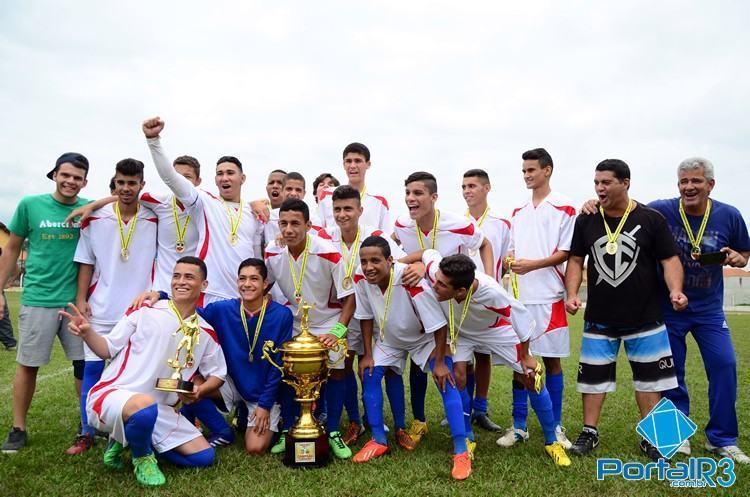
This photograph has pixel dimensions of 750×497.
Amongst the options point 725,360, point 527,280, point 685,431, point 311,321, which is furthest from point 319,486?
point 725,360

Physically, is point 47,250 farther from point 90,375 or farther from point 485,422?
point 485,422

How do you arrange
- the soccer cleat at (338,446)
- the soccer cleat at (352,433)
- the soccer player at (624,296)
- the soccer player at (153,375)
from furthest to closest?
the soccer cleat at (352,433) → the soccer player at (624,296) → the soccer cleat at (338,446) → the soccer player at (153,375)

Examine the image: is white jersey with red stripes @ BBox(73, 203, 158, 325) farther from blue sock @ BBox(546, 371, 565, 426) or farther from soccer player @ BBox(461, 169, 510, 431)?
blue sock @ BBox(546, 371, 565, 426)

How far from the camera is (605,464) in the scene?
4.17 metres

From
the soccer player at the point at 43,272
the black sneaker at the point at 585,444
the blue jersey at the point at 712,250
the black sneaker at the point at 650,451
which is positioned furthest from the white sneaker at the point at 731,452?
the soccer player at the point at 43,272

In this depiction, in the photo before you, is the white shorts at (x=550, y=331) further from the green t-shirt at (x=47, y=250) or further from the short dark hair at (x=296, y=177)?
the green t-shirt at (x=47, y=250)

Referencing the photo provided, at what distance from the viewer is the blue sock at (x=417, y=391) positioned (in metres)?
5.12

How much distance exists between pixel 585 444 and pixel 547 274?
1488 mm

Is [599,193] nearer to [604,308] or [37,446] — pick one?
[604,308]

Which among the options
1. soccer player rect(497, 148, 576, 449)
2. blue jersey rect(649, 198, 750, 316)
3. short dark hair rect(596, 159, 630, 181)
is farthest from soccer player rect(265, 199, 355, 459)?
blue jersey rect(649, 198, 750, 316)

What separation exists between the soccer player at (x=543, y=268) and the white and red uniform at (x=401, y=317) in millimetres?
1003

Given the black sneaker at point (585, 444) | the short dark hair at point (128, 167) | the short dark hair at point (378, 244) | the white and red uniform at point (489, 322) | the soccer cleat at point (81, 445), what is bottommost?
the black sneaker at point (585, 444)

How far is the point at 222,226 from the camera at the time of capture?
16.7 ft

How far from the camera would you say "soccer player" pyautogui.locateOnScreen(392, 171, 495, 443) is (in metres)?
4.89
